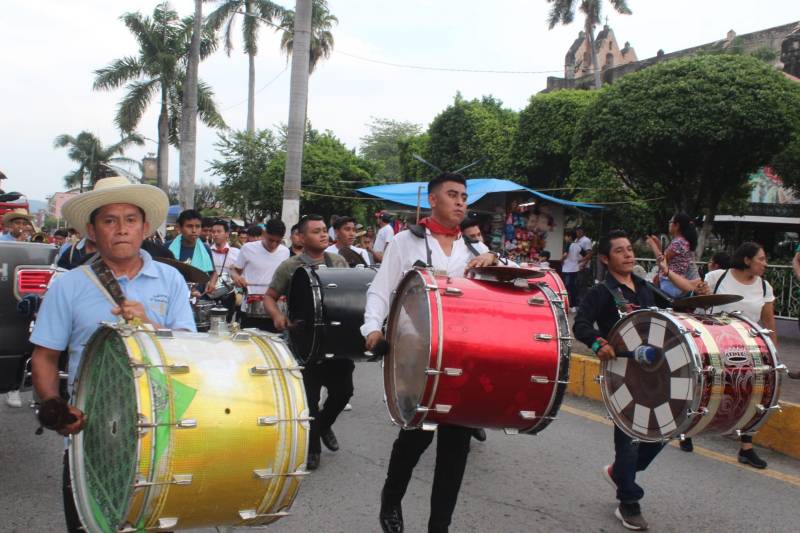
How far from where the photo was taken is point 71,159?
81625 millimetres

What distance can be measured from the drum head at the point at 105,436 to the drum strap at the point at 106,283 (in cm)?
26

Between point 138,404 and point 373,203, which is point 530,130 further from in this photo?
point 138,404

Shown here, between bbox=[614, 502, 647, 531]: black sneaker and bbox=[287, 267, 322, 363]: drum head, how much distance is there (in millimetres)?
2294

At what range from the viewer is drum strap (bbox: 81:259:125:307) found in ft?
10.0

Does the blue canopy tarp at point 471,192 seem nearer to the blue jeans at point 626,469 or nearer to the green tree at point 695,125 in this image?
the green tree at point 695,125

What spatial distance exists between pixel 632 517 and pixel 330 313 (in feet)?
7.79

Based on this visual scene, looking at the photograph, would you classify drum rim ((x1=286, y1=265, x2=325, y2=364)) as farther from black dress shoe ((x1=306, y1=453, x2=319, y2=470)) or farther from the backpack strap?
the backpack strap

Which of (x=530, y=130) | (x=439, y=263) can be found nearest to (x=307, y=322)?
(x=439, y=263)

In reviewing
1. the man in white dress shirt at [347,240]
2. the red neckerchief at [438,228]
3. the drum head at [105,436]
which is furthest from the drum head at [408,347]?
the man in white dress shirt at [347,240]

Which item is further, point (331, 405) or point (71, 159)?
point (71, 159)

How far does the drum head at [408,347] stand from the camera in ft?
11.3

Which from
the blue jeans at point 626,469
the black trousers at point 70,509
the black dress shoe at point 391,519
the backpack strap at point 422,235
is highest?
the backpack strap at point 422,235

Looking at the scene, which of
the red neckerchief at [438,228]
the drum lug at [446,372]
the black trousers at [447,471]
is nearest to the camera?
the drum lug at [446,372]

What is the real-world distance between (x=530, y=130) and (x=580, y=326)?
26.6 meters
